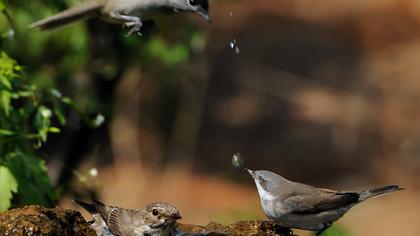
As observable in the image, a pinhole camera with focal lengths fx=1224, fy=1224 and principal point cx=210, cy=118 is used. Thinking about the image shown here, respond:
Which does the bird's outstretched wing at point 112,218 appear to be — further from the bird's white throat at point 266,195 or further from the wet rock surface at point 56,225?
the bird's white throat at point 266,195

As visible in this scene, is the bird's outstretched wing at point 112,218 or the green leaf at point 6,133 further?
the green leaf at point 6,133

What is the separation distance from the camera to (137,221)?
865cm

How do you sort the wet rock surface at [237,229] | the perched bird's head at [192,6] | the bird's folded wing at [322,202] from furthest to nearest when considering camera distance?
the bird's folded wing at [322,202], the perched bird's head at [192,6], the wet rock surface at [237,229]

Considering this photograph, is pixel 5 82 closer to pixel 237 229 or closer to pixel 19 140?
pixel 19 140

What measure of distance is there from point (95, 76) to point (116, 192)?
5.68 meters

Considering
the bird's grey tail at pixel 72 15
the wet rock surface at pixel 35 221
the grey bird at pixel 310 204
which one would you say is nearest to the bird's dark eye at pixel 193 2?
the bird's grey tail at pixel 72 15

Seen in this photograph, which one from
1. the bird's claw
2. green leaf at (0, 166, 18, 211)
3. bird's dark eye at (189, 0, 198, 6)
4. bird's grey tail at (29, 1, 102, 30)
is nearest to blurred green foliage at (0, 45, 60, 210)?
green leaf at (0, 166, 18, 211)

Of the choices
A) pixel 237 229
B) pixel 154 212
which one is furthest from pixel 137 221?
pixel 237 229

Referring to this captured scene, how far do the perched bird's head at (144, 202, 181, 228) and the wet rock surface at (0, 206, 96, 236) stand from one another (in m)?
0.95

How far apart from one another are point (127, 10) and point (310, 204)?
2.06 meters

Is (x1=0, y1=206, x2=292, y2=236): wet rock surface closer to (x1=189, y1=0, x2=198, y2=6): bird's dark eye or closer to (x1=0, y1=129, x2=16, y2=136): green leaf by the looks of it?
(x1=0, y1=129, x2=16, y2=136): green leaf

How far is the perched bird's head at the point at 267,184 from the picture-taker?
9.41m

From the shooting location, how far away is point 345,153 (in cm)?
1948

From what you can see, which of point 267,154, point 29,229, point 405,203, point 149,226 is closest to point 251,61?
point 267,154
